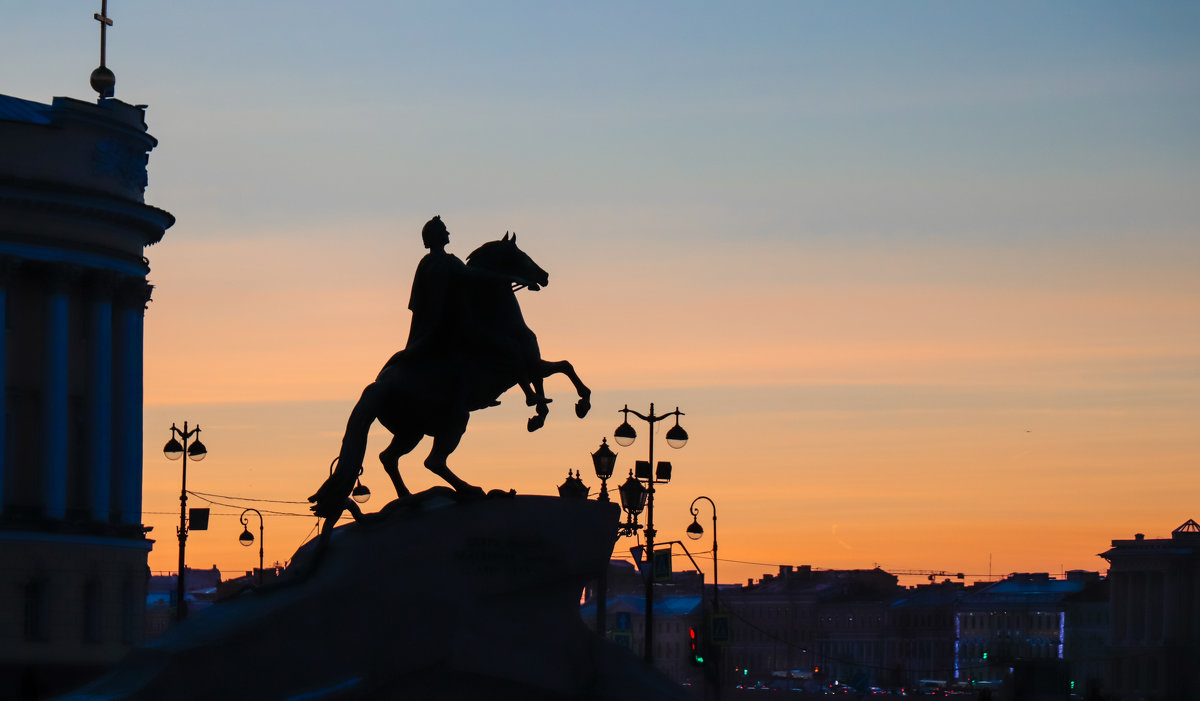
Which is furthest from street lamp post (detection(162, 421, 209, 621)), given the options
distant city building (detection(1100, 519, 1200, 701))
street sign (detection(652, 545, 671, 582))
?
distant city building (detection(1100, 519, 1200, 701))

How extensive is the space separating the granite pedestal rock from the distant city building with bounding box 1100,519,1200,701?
165 metres

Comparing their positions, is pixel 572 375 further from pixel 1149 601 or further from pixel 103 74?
pixel 1149 601

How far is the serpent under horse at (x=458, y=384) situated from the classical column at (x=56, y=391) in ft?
141

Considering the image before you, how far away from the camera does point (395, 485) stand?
78.5 feet

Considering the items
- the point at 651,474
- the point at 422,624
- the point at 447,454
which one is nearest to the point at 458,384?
the point at 447,454

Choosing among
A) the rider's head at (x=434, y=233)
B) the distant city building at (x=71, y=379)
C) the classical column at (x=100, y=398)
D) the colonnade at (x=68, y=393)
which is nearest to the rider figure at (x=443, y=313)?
the rider's head at (x=434, y=233)

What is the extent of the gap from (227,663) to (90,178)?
45522 mm

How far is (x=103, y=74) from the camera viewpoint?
224 feet

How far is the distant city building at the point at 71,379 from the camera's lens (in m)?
63.8

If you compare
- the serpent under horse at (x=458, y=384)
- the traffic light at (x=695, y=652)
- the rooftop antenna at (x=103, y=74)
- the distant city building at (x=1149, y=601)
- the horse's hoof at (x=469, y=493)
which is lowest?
the distant city building at (x=1149, y=601)

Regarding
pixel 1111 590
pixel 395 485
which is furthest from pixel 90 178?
pixel 1111 590

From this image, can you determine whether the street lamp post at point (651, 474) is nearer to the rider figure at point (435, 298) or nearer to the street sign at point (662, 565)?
the street sign at point (662, 565)

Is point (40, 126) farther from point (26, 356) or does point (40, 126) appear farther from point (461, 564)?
point (461, 564)

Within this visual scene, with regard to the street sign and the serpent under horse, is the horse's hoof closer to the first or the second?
the serpent under horse
